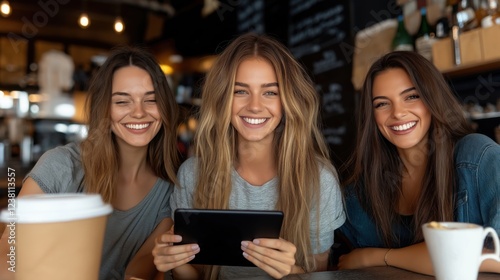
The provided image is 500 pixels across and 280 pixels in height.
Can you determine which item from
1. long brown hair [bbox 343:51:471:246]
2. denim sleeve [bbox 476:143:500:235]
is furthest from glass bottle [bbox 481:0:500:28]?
denim sleeve [bbox 476:143:500:235]

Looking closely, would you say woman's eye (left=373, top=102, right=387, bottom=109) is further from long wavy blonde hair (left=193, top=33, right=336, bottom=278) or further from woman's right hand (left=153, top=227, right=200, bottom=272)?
woman's right hand (left=153, top=227, right=200, bottom=272)

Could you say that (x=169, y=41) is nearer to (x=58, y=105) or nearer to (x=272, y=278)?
(x=58, y=105)

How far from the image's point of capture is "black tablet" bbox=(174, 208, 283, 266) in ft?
3.03

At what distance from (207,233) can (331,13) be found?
8.64ft

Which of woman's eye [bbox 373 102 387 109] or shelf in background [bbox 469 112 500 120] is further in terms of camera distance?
shelf in background [bbox 469 112 500 120]

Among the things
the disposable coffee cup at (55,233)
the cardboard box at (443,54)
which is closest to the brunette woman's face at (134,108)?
the disposable coffee cup at (55,233)

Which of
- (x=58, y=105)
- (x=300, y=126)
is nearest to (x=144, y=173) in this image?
(x=300, y=126)

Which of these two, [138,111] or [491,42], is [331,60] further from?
[138,111]

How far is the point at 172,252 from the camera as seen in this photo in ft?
3.29

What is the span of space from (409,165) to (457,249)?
0.84 m

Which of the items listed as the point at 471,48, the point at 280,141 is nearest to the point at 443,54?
the point at 471,48

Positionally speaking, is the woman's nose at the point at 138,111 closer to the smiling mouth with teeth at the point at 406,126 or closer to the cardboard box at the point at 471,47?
the smiling mouth with teeth at the point at 406,126

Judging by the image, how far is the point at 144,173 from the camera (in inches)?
66.1

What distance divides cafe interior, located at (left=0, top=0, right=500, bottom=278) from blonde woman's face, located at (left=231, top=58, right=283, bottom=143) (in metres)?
1.09
